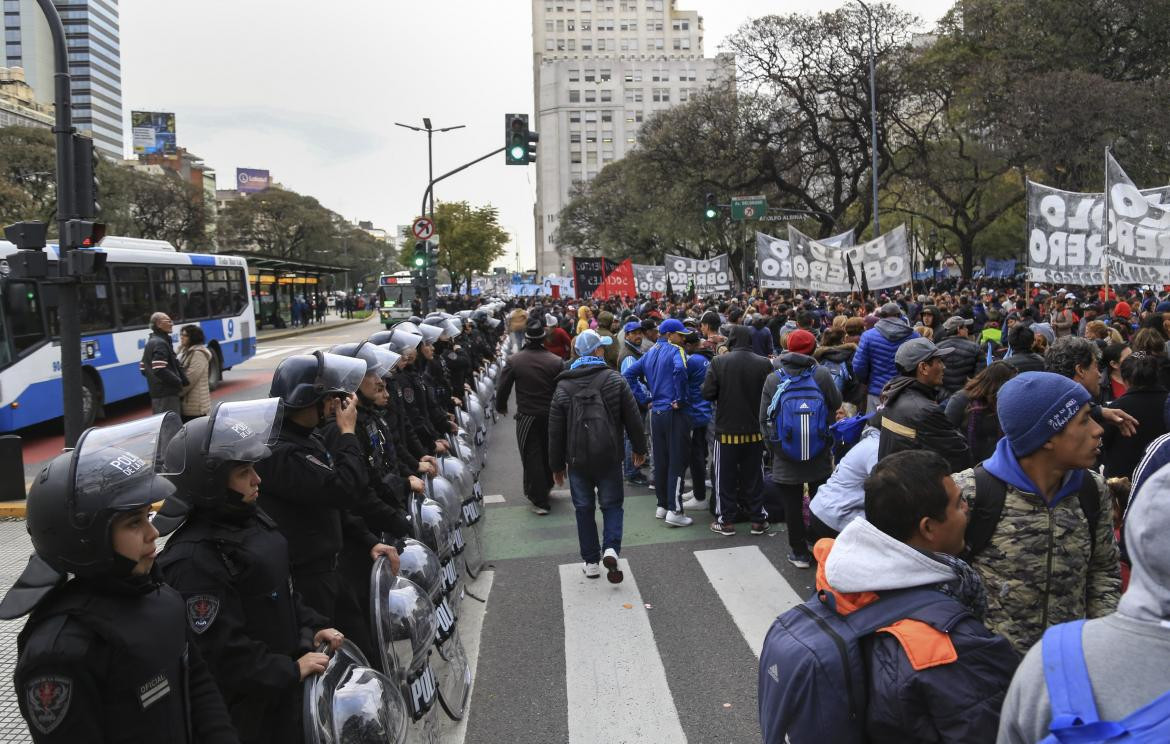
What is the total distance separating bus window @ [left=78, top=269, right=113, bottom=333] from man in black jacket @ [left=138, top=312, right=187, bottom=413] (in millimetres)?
5340

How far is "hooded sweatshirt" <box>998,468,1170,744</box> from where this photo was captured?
1.44 m

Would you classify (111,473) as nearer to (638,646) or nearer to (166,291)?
(638,646)

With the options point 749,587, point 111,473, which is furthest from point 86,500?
point 749,587

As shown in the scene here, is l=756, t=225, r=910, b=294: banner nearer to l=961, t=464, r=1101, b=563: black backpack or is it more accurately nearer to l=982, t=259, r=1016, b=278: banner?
l=961, t=464, r=1101, b=563: black backpack

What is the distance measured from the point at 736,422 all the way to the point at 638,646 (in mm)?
2553

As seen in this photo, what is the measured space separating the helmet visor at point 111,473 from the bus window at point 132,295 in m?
14.5

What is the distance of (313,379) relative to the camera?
385 cm

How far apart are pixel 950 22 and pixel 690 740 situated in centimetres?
3568

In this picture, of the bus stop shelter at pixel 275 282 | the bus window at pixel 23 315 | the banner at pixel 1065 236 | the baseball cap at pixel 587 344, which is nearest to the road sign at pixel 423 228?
the bus window at pixel 23 315

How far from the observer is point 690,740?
413 cm

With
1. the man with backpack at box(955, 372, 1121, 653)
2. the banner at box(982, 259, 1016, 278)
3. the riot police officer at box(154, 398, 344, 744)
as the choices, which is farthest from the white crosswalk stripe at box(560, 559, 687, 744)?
the banner at box(982, 259, 1016, 278)

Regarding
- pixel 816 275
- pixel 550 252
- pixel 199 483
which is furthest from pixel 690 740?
pixel 550 252

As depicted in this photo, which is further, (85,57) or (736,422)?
(85,57)

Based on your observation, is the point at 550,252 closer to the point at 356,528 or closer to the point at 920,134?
the point at 920,134
